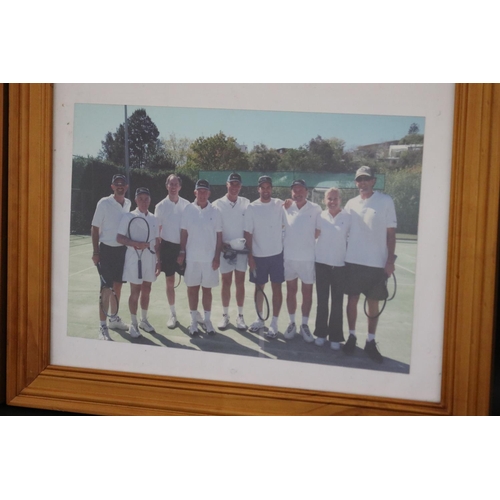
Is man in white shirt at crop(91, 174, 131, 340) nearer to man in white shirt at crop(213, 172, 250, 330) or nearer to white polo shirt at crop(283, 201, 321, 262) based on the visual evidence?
man in white shirt at crop(213, 172, 250, 330)

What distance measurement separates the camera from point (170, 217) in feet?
5.14

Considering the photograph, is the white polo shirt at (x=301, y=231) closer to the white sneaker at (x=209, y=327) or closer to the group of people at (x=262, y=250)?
the group of people at (x=262, y=250)

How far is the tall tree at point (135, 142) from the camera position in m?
1.54

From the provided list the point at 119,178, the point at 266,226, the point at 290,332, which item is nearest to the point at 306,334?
the point at 290,332

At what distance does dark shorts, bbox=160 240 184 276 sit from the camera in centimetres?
157

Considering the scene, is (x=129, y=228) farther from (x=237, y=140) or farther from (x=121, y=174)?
(x=237, y=140)

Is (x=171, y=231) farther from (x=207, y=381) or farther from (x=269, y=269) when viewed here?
(x=207, y=381)

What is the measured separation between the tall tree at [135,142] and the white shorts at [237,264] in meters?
0.43

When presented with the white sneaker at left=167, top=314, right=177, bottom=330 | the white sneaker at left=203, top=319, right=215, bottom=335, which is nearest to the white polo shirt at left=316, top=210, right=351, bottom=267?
the white sneaker at left=203, top=319, right=215, bottom=335

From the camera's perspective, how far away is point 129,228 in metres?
1.59

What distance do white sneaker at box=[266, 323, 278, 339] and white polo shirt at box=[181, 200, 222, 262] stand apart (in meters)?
0.31

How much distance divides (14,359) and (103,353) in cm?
33

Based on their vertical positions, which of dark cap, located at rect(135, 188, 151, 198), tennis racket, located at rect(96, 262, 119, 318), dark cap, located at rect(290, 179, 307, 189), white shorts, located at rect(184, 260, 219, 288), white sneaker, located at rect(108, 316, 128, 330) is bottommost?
white sneaker, located at rect(108, 316, 128, 330)

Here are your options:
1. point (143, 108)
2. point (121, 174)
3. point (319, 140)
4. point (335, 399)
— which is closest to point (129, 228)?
point (121, 174)
